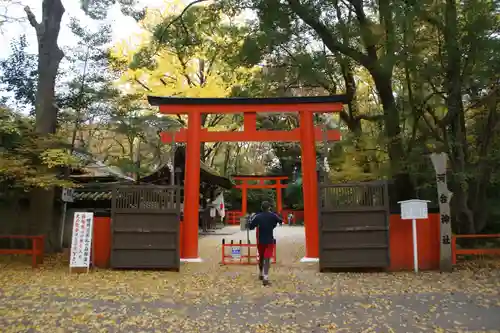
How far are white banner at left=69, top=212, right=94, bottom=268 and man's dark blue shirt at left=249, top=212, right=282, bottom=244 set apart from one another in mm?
3865

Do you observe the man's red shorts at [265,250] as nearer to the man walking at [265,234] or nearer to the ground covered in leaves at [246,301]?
the man walking at [265,234]

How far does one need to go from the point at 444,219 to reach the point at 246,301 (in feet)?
16.5

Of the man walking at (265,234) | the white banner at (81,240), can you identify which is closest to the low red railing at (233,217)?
the white banner at (81,240)

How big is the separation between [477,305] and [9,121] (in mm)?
10798

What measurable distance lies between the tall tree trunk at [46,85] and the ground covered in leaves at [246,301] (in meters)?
2.17

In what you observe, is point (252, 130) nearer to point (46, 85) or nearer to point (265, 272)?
point (265, 272)

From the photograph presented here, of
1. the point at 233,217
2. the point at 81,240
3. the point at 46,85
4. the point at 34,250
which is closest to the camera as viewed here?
the point at 81,240

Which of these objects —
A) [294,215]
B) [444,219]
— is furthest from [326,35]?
[294,215]

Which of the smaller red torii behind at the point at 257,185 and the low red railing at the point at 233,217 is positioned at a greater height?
the smaller red torii behind at the point at 257,185

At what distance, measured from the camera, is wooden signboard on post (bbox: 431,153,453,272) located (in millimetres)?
9117

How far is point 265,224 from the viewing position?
8305 millimetres

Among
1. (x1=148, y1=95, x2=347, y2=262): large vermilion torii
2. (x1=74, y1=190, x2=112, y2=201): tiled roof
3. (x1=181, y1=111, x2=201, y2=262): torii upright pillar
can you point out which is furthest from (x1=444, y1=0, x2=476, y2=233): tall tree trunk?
(x1=74, y1=190, x2=112, y2=201): tiled roof

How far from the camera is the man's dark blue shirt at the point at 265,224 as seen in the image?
27.0ft

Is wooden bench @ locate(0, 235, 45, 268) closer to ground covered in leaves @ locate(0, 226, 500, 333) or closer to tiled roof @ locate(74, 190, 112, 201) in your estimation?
ground covered in leaves @ locate(0, 226, 500, 333)
